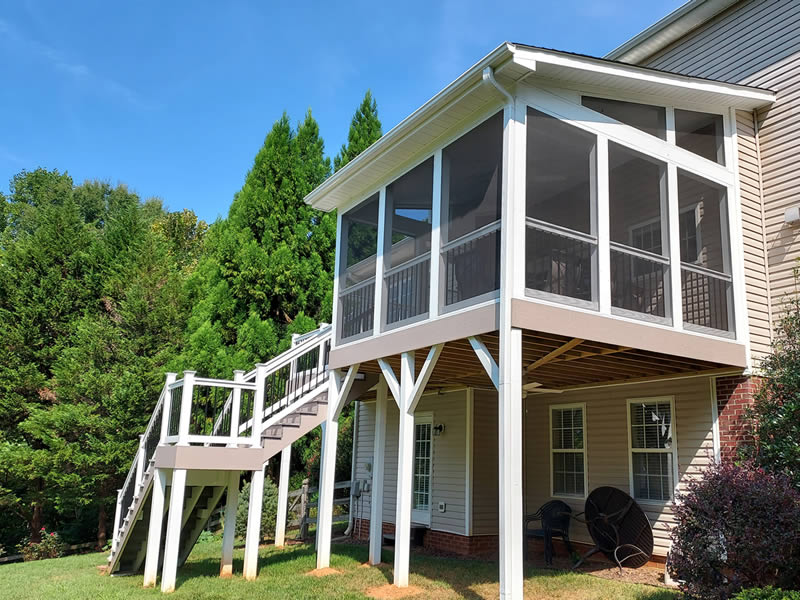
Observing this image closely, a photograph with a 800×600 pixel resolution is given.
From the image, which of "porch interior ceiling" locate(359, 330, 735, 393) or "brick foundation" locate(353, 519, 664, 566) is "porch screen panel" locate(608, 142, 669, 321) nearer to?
"porch interior ceiling" locate(359, 330, 735, 393)

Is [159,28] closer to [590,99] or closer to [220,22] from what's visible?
[220,22]

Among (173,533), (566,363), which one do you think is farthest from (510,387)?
(173,533)

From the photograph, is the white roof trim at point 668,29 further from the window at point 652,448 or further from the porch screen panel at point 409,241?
the window at point 652,448

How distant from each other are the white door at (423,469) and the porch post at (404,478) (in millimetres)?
4160

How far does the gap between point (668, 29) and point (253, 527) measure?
10.9m

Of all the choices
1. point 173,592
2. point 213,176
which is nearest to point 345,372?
point 173,592

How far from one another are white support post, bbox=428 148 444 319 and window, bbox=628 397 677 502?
13.3 feet

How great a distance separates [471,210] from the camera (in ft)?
32.4

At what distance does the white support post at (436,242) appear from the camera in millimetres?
8188

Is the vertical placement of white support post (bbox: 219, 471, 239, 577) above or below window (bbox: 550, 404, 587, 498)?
below

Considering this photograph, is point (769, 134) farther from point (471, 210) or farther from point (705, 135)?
point (471, 210)

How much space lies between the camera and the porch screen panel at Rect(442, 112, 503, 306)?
25.0 feet

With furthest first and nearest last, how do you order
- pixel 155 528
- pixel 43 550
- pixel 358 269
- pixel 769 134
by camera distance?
pixel 43 550, pixel 358 269, pixel 769 134, pixel 155 528

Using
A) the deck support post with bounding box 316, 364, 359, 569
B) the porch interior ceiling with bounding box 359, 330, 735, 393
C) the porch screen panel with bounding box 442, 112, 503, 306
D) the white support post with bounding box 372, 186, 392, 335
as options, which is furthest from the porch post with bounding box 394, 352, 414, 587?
the deck support post with bounding box 316, 364, 359, 569
